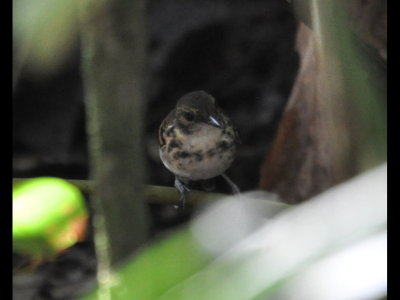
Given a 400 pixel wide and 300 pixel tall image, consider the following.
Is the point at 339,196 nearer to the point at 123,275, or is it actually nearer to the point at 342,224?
the point at 342,224

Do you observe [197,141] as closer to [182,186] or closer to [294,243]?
[182,186]

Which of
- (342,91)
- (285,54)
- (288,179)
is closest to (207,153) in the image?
(288,179)

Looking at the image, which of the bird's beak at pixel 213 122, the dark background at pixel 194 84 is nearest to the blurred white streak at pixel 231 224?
the bird's beak at pixel 213 122

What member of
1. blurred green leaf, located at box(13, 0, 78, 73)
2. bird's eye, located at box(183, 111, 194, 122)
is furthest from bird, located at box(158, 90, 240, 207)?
blurred green leaf, located at box(13, 0, 78, 73)

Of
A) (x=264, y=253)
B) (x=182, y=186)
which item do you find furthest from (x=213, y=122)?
(x=264, y=253)

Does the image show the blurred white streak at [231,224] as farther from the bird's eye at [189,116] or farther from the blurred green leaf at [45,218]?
the bird's eye at [189,116]

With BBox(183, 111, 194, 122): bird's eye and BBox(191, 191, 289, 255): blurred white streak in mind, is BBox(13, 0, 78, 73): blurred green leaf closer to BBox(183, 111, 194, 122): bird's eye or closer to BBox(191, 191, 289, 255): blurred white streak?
BBox(191, 191, 289, 255): blurred white streak
